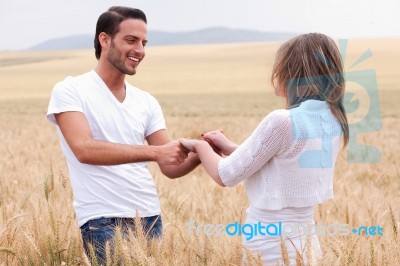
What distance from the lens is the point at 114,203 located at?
8.89ft

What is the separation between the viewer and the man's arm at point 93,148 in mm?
2598

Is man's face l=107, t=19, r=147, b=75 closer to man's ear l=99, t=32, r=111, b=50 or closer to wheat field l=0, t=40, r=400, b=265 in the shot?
man's ear l=99, t=32, r=111, b=50

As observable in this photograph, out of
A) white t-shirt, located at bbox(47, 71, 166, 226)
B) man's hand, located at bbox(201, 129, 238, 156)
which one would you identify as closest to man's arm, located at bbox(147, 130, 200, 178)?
white t-shirt, located at bbox(47, 71, 166, 226)

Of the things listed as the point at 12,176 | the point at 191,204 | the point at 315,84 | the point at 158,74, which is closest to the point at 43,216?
the point at 191,204

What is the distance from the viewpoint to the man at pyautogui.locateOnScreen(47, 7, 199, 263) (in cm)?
265

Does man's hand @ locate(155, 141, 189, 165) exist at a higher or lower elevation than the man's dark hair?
lower

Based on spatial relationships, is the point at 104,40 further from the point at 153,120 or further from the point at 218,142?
the point at 218,142

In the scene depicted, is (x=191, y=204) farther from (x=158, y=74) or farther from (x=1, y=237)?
(x=158, y=74)

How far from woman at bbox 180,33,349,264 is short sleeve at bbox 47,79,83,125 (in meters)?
0.73

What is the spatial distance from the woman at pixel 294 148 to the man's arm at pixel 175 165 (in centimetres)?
66

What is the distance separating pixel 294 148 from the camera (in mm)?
2152

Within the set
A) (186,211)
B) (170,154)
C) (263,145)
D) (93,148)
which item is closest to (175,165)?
(170,154)

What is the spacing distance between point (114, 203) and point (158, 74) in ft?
133

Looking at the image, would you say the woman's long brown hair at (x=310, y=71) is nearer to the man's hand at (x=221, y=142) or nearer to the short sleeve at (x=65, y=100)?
the man's hand at (x=221, y=142)
